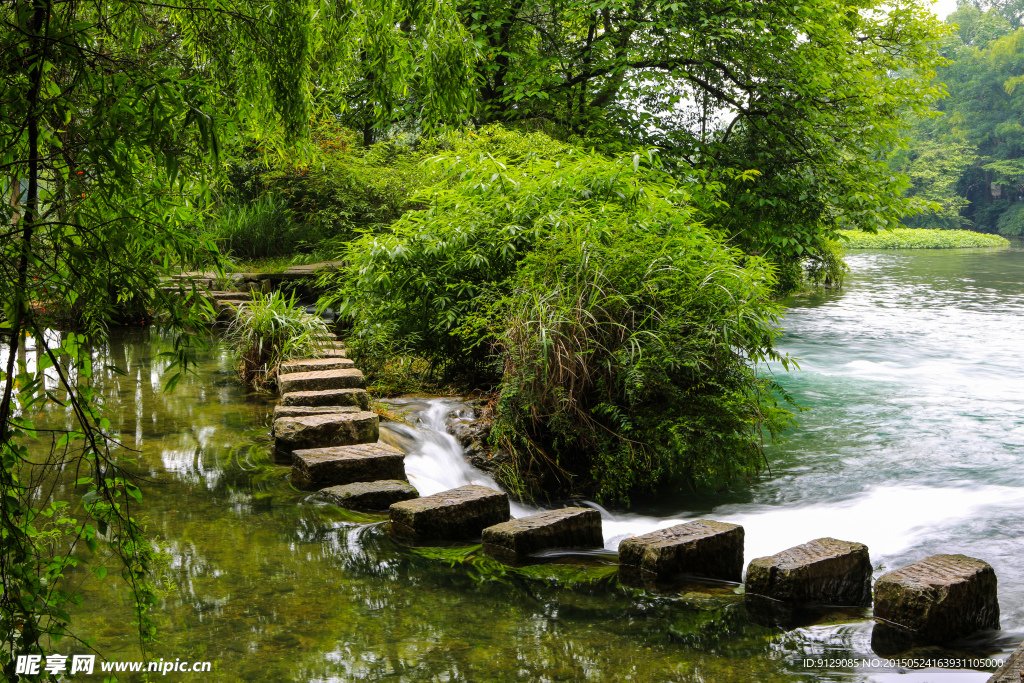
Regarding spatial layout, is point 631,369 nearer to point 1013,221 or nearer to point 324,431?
point 324,431

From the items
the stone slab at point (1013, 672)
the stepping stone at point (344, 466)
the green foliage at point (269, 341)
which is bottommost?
the stepping stone at point (344, 466)

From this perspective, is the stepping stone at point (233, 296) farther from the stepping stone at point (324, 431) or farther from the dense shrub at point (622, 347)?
the stepping stone at point (324, 431)

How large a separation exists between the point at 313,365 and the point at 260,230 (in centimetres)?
705

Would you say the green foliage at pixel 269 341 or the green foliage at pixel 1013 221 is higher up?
the green foliage at pixel 1013 221

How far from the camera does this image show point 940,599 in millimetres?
3041

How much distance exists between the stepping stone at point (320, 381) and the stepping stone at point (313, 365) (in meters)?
0.29

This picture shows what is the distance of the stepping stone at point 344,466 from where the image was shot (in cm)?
457

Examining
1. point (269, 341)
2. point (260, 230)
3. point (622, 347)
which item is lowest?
point (269, 341)

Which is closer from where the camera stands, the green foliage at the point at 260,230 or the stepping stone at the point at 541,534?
the stepping stone at the point at 541,534

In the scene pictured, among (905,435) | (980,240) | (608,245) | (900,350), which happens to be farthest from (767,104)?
(980,240)

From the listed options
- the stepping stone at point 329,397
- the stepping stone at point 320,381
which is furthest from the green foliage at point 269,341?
the stepping stone at point 329,397

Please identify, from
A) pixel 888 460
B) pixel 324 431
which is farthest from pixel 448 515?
pixel 888 460

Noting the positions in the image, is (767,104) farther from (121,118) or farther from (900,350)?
(121,118)

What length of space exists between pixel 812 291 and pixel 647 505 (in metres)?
17.4
